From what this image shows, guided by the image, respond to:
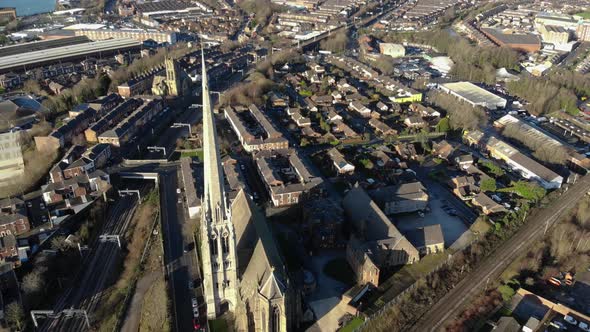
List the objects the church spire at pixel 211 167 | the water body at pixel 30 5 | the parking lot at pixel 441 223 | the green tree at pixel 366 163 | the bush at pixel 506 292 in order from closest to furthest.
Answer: the church spire at pixel 211 167
the bush at pixel 506 292
the parking lot at pixel 441 223
the green tree at pixel 366 163
the water body at pixel 30 5

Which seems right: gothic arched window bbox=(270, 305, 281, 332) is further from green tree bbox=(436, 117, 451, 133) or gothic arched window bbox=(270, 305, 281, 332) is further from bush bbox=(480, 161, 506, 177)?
green tree bbox=(436, 117, 451, 133)

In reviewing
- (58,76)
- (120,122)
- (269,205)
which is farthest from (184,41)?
(269,205)

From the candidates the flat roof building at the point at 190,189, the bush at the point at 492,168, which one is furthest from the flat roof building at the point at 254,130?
the bush at the point at 492,168

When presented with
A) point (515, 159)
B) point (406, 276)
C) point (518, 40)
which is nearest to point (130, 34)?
point (518, 40)

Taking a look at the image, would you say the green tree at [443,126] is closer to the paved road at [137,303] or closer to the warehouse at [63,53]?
the paved road at [137,303]

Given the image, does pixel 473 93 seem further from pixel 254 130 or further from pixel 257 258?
pixel 257 258
